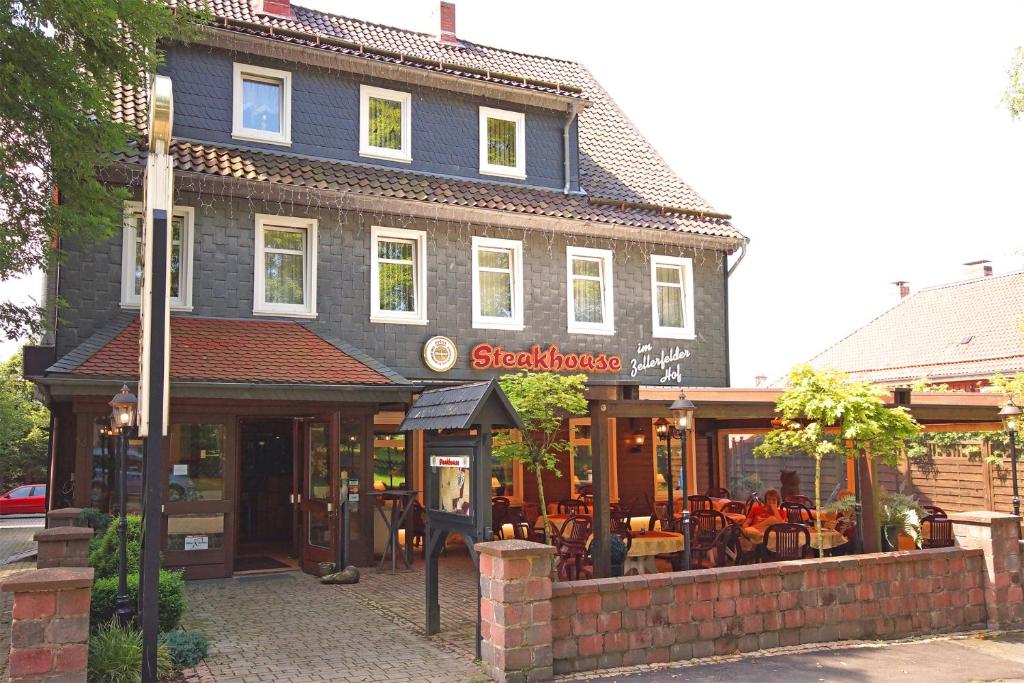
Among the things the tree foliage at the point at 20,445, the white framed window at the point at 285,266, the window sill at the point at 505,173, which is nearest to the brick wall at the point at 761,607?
the white framed window at the point at 285,266

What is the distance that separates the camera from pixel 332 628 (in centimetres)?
922

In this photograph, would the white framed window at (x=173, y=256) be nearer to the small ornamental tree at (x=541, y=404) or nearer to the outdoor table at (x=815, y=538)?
the small ornamental tree at (x=541, y=404)

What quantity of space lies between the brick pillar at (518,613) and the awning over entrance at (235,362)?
5.20m

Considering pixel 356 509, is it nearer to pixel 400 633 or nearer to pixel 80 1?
pixel 400 633

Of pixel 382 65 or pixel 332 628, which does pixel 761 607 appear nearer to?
pixel 332 628

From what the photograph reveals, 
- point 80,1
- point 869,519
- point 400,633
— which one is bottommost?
point 400,633

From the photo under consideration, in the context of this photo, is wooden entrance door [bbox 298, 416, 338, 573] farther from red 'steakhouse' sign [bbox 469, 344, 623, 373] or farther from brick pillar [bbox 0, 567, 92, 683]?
brick pillar [bbox 0, 567, 92, 683]

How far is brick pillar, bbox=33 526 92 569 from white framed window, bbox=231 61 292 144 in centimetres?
699

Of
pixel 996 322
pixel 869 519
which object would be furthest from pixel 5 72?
pixel 996 322

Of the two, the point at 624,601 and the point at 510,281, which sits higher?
the point at 510,281

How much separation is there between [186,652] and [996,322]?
29.1m

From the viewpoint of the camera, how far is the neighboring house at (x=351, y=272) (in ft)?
40.5

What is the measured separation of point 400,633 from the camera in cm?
898

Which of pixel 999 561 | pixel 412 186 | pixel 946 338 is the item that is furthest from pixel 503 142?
pixel 946 338
